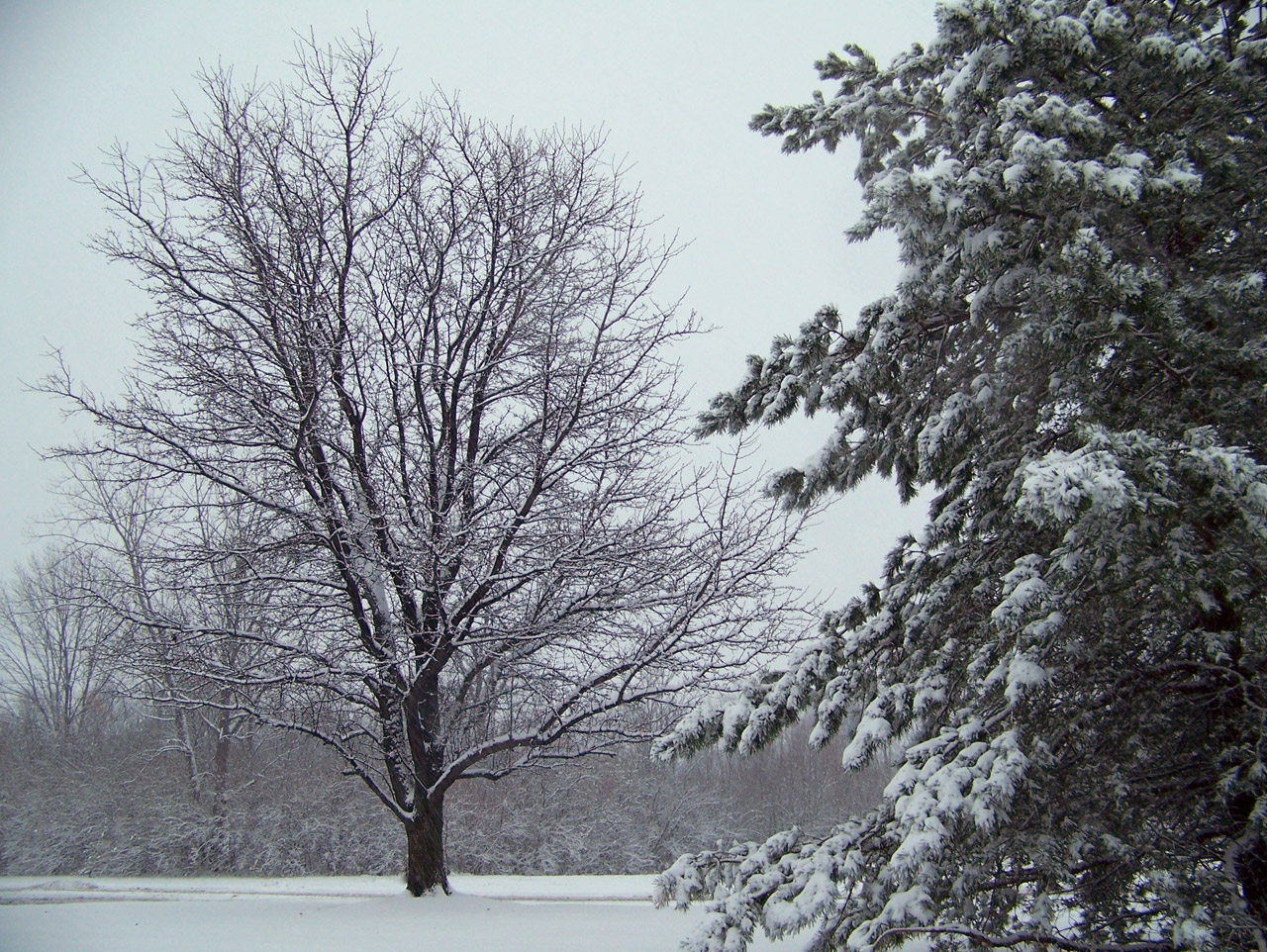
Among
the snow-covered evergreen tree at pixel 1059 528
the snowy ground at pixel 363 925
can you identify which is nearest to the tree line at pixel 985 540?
the snow-covered evergreen tree at pixel 1059 528

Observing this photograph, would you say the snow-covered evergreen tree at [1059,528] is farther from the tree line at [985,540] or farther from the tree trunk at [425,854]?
the tree trunk at [425,854]

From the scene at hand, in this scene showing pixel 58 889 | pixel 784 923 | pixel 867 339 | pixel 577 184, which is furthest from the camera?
pixel 58 889

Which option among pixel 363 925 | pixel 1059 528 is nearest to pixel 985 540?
pixel 1059 528

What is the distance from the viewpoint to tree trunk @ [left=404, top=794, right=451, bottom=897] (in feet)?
25.3

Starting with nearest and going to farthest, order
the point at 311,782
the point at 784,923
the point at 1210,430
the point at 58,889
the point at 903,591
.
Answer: the point at 1210,430, the point at 784,923, the point at 903,591, the point at 58,889, the point at 311,782

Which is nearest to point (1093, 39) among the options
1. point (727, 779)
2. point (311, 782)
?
point (311, 782)

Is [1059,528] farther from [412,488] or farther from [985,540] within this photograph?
[412,488]

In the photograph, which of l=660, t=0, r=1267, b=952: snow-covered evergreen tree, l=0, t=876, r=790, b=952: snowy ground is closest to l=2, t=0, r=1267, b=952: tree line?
l=660, t=0, r=1267, b=952: snow-covered evergreen tree

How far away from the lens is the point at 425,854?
7695mm

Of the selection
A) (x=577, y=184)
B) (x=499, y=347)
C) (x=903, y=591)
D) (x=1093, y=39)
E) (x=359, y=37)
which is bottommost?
(x=903, y=591)

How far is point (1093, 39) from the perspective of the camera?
348 cm

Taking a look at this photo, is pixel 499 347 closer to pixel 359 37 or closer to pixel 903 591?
pixel 359 37

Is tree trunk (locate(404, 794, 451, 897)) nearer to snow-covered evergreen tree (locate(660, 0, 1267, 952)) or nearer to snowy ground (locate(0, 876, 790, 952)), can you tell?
snowy ground (locate(0, 876, 790, 952))

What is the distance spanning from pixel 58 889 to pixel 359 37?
47.5 ft
